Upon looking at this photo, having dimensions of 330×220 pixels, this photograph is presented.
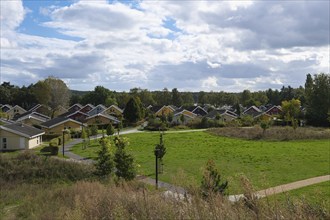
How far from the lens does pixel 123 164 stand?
19.2 m

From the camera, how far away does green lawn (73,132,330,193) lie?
2479cm

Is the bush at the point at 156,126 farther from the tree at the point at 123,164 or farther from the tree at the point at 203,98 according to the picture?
the tree at the point at 203,98

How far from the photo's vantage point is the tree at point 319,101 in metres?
65.2

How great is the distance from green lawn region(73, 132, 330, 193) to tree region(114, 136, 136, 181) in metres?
3.22

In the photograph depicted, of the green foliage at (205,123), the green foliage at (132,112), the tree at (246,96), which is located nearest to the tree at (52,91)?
the green foliage at (132,112)

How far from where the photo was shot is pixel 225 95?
417 ft

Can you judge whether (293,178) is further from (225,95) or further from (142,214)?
(225,95)

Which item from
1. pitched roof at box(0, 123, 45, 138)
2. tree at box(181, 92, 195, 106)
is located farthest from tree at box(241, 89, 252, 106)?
pitched roof at box(0, 123, 45, 138)

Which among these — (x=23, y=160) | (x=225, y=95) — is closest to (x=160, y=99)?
(x=225, y=95)

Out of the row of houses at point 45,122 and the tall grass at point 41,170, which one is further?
the row of houses at point 45,122

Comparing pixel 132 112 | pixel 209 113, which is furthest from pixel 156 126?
pixel 209 113

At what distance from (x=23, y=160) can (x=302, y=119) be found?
55.6 metres

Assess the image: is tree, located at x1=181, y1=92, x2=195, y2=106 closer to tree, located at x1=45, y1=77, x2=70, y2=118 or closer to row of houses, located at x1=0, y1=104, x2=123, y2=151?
row of houses, located at x1=0, y1=104, x2=123, y2=151

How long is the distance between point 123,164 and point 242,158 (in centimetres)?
1544
